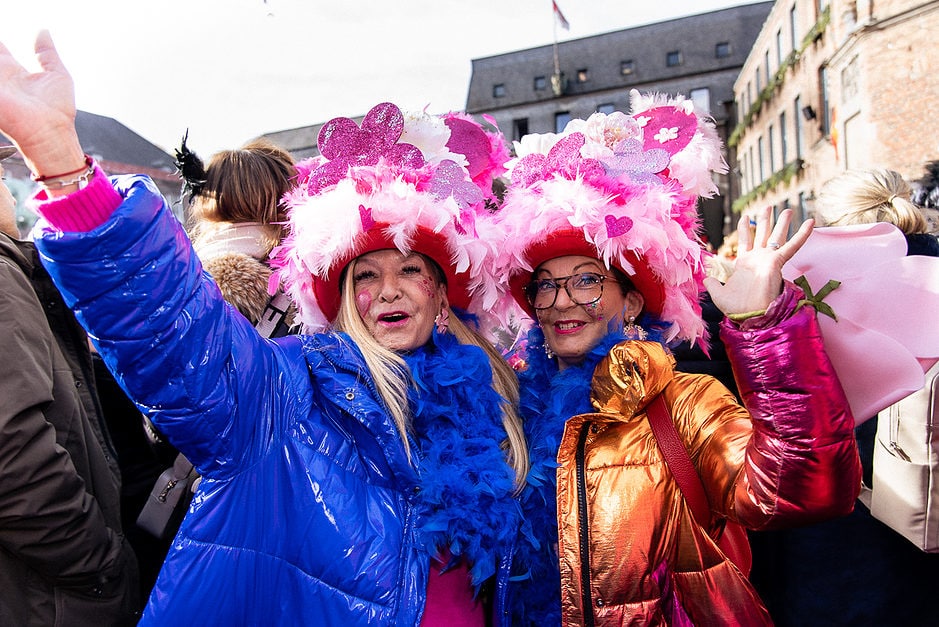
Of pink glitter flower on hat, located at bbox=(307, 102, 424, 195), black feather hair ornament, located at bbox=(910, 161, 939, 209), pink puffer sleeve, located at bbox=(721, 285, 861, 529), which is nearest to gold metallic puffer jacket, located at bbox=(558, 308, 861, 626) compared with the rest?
pink puffer sleeve, located at bbox=(721, 285, 861, 529)

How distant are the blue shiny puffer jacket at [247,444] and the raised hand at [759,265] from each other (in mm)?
849

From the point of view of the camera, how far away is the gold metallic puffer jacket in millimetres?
1235

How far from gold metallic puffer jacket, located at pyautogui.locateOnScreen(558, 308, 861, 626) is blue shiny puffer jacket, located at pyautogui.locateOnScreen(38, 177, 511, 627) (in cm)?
32

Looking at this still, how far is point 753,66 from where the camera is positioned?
75.9 feet

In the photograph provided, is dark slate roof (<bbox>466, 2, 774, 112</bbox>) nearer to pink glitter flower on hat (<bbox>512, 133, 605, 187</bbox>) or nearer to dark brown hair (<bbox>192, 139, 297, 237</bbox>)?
pink glitter flower on hat (<bbox>512, 133, 605, 187</bbox>)

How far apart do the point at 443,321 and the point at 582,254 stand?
0.51 metres

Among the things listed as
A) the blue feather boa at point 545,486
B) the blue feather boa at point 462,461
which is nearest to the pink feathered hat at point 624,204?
the blue feather boa at point 545,486

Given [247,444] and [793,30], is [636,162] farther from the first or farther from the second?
[793,30]

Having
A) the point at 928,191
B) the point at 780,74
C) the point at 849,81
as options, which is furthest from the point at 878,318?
the point at 780,74

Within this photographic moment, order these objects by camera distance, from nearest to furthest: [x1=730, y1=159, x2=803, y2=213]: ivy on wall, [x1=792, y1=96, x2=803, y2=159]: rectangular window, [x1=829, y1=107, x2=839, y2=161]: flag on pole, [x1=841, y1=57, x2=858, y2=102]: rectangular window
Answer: [x1=841, y1=57, x2=858, y2=102]: rectangular window → [x1=829, y1=107, x2=839, y2=161]: flag on pole → [x1=730, y1=159, x2=803, y2=213]: ivy on wall → [x1=792, y1=96, x2=803, y2=159]: rectangular window

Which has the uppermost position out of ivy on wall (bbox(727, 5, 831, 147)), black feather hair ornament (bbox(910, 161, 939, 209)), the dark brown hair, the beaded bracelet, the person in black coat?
ivy on wall (bbox(727, 5, 831, 147))

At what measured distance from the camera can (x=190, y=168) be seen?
235cm

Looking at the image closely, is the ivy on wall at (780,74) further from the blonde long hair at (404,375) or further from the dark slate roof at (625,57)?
the blonde long hair at (404,375)

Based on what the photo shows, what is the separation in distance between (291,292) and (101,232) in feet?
3.03
